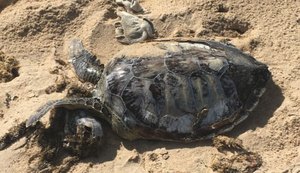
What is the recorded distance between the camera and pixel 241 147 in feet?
13.2

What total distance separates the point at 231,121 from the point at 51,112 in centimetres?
135

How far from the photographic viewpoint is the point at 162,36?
487 cm

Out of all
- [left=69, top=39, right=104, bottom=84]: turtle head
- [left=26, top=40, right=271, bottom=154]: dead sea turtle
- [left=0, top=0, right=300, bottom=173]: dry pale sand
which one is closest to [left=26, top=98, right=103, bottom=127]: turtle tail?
[left=26, top=40, right=271, bottom=154]: dead sea turtle

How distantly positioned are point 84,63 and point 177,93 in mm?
899

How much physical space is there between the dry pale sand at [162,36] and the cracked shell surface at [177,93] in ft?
0.41

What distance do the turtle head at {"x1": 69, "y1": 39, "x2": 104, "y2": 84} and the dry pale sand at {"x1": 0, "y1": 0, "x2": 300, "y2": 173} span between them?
0.09m

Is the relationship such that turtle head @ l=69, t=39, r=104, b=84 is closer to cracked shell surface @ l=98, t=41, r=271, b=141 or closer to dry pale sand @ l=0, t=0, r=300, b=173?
dry pale sand @ l=0, t=0, r=300, b=173

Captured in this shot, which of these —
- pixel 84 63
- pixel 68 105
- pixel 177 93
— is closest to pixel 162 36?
pixel 84 63

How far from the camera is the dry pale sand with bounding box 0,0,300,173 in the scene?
3.98m

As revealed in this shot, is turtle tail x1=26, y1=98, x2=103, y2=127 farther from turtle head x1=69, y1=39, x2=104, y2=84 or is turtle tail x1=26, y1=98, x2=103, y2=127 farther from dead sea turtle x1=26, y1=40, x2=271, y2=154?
turtle head x1=69, y1=39, x2=104, y2=84

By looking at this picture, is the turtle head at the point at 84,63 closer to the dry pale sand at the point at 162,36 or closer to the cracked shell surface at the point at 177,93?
the dry pale sand at the point at 162,36

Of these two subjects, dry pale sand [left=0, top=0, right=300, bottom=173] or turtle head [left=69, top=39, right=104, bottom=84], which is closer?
dry pale sand [left=0, top=0, right=300, bottom=173]

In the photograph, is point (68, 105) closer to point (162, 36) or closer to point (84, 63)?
point (84, 63)

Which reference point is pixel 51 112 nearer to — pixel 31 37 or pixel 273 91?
pixel 31 37
